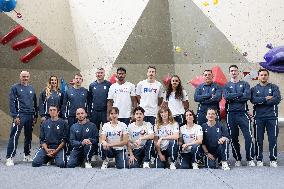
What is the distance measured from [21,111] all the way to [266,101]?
3.46 meters

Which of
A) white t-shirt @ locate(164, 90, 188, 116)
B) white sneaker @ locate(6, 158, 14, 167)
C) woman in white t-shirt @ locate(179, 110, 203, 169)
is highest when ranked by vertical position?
white t-shirt @ locate(164, 90, 188, 116)

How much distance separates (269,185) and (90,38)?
5.15 m

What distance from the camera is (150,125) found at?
5.75 m

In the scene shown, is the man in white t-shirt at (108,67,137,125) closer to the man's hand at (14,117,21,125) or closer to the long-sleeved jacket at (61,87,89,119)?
the long-sleeved jacket at (61,87,89,119)

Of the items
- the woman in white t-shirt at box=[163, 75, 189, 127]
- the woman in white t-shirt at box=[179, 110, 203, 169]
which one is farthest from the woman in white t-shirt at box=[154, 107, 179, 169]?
the woman in white t-shirt at box=[163, 75, 189, 127]

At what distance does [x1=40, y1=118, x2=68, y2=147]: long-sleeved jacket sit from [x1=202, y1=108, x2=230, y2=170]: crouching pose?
195 centimetres

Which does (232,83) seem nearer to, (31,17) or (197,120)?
(197,120)

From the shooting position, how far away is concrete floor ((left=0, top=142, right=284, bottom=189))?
4336mm

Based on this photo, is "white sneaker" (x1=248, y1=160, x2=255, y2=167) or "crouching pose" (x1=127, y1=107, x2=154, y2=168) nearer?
"crouching pose" (x1=127, y1=107, x2=154, y2=168)

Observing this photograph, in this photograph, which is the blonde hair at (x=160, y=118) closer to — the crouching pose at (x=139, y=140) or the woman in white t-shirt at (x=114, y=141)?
the crouching pose at (x=139, y=140)

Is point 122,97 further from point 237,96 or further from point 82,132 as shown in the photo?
point 237,96

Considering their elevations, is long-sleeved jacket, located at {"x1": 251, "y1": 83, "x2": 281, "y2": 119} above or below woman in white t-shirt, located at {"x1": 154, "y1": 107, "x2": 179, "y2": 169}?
above

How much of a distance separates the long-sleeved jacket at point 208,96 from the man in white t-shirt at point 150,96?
1.86 ft

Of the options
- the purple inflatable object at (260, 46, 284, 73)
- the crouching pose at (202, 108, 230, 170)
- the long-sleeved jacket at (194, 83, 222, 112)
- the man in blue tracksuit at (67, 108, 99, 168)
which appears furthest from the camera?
the purple inflatable object at (260, 46, 284, 73)
